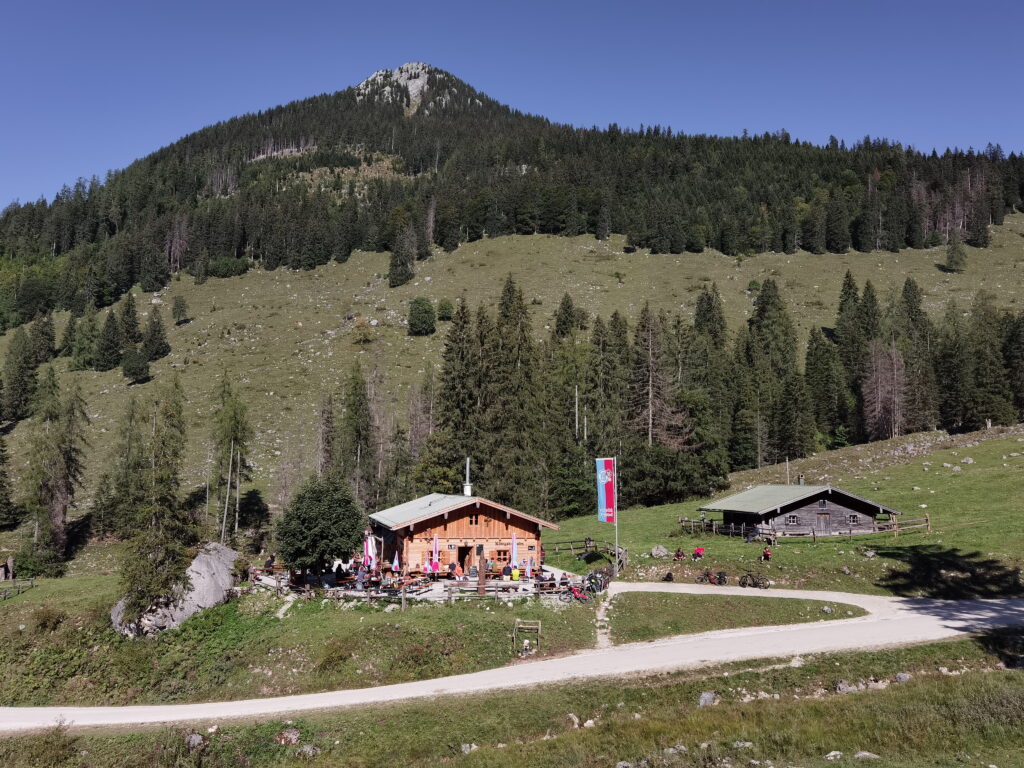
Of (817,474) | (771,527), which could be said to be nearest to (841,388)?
(817,474)

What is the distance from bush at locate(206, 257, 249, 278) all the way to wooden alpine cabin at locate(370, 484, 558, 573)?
418 ft

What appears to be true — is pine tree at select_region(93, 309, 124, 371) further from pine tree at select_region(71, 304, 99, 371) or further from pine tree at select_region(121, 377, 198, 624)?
pine tree at select_region(121, 377, 198, 624)

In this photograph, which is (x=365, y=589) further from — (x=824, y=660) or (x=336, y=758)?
(x=824, y=660)

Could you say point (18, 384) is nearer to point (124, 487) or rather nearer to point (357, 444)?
point (124, 487)

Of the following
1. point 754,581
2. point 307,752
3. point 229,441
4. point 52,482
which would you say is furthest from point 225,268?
point 307,752

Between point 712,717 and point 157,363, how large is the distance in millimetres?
107509

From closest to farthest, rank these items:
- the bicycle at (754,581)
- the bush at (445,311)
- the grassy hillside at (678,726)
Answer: the grassy hillside at (678,726) → the bicycle at (754,581) → the bush at (445,311)

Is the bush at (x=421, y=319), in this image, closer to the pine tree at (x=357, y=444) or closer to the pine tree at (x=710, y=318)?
the pine tree at (x=710, y=318)

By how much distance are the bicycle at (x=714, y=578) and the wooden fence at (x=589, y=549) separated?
429 cm

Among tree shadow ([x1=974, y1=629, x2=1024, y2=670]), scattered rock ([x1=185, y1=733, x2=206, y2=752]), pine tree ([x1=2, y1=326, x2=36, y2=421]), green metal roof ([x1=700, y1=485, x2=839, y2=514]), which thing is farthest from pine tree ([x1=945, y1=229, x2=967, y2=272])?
pine tree ([x1=2, y1=326, x2=36, y2=421])

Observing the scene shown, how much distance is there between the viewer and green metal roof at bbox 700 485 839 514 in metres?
42.9

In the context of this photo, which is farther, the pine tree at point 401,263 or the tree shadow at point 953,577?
the pine tree at point 401,263

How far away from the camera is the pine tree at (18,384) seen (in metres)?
96.5

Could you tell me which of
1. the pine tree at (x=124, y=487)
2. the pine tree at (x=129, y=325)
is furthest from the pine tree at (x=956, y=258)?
the pine tree at (x=129, y=325)
